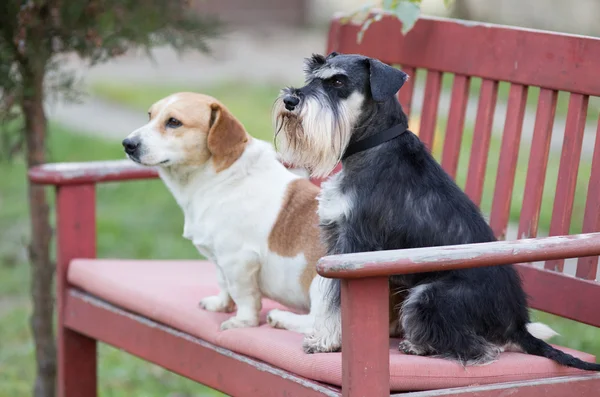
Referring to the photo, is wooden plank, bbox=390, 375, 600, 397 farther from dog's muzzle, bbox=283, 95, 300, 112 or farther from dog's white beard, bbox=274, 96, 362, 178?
dog's muzzle, bbox=283, 95, 300, 112

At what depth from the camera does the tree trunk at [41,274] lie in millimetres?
4043

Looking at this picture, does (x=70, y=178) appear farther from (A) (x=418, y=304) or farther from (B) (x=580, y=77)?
(B) (x=580, y=77)

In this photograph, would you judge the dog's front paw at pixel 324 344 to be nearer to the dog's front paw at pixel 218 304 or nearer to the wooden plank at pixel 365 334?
the wooden plank at pixel 365 334

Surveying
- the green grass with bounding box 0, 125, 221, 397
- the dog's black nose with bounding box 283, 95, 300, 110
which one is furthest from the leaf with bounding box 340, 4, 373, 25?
the green grass with bounding box 0, 125, 221, 397

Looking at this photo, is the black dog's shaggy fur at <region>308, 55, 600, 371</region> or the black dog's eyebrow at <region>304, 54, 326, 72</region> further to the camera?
the black dog's eyebrow at <region>304, 54, 326, 72</region>

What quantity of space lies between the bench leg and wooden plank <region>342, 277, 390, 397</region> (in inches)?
64.4

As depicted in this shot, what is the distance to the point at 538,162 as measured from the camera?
10.6 ft

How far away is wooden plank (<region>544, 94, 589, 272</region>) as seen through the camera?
3.11m

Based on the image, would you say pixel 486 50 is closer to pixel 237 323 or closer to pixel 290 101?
pixel 290 101

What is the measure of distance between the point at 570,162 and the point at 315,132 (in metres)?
0.99

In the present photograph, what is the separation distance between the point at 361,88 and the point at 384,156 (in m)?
0.20

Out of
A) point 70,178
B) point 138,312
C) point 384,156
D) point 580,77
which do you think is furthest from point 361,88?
point 70,178

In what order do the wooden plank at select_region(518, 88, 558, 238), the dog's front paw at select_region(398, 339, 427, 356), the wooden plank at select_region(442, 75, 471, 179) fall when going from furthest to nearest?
the wooden plank at select_region(442, 75, 471, 179), the wooden plank at select_region(518, 88, 558, 238), the dog's front paw at select_region(398, 339, 427, 356)

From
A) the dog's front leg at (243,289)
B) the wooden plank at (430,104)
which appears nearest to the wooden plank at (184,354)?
the dog's front leg at (243,289)
